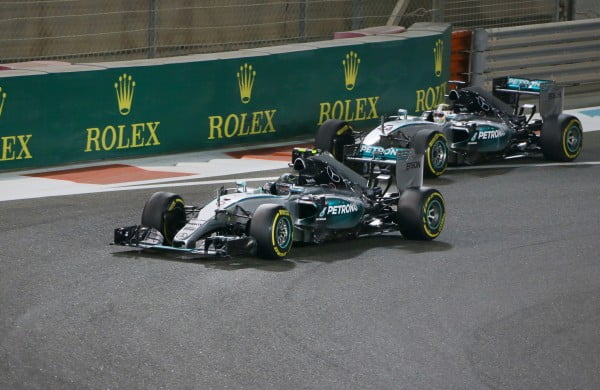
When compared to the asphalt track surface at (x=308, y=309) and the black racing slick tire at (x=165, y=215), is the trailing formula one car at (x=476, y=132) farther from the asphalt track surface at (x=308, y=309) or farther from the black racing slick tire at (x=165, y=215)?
the black racing slick tire at (x=165, y=215)

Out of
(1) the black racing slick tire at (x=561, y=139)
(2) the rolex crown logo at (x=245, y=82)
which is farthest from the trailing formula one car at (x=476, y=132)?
(2) the rolex crown logo at (x=245, y=82)

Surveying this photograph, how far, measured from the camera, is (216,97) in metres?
18.5

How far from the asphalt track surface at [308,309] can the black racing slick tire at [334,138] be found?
9.28 feet

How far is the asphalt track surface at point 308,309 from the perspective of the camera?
9.04 metres

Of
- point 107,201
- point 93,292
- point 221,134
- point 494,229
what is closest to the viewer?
point 93,292

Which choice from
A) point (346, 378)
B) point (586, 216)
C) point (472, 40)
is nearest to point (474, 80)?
point (472, 40)

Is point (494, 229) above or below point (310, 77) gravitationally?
below

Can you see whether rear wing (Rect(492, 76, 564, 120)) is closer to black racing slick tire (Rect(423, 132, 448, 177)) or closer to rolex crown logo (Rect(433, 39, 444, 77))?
black racing slick tire (Rect(423, 132, 448, 177))

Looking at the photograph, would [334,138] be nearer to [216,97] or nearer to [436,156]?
[436,156]

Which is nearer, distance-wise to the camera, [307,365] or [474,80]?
[307,365]

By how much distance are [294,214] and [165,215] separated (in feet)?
4.00

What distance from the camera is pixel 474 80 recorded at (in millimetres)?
22656

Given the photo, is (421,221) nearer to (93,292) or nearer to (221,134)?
(93,292)

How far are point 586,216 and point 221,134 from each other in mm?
5848
